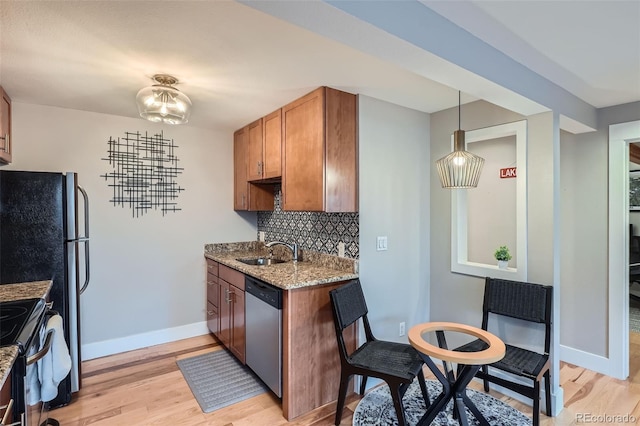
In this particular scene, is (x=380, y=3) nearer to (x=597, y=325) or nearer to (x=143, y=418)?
(x=143, y=418)

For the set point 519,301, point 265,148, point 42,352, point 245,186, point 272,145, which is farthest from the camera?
point 245,186

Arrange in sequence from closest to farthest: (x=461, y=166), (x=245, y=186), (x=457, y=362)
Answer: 1. (x=457, y=362)
2. (x=461, y=166)
3. (x=245, y=186)

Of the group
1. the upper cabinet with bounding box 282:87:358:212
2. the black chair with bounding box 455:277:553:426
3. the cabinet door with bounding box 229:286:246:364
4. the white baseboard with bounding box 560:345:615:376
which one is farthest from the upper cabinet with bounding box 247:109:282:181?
the white baseboard with bounding box 560:345:615:376

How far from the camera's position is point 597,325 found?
2.83 metres

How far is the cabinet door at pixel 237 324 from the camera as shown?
2.79 m

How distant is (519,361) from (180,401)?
2.33m

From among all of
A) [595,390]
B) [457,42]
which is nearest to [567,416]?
[595,390]

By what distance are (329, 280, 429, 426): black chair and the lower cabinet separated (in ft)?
3.30

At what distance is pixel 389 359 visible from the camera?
6.76ft

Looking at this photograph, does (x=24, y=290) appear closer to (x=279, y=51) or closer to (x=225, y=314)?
(x=225, y=314)

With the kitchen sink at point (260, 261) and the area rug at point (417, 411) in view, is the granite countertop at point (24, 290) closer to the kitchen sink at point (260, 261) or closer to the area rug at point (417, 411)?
the kitchen sink at point (260, 261)

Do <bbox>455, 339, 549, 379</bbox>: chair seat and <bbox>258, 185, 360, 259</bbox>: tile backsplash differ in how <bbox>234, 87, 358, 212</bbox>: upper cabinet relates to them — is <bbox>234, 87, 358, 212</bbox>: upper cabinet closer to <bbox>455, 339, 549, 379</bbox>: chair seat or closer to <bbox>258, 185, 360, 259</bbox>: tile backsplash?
<bbox>258, 185, 360, 259</bbox>: tile backsplash

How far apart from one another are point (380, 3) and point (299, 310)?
179 cm

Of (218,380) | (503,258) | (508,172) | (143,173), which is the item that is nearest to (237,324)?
(218,380)
